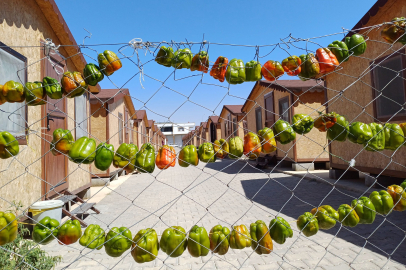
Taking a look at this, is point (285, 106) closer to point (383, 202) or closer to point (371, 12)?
point (371, 12)

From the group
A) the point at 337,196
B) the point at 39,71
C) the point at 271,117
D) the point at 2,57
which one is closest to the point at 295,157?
the point at 271,117

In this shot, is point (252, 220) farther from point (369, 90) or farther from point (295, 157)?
point (295, 157)

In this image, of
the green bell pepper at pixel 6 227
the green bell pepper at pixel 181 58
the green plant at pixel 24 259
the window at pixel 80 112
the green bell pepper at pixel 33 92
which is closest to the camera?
the green bell pepper at pixel 6 227

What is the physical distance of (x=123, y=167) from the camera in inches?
62.1

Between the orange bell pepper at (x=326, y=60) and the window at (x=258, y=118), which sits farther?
the window at (x=258, y=118)

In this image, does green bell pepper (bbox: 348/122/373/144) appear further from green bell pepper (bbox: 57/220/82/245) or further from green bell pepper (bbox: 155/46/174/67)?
green bell pepper (bbox: 57/220/82/245)

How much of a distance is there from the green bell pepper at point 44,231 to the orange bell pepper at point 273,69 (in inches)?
58.4

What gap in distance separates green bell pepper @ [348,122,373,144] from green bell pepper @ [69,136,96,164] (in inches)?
60.1

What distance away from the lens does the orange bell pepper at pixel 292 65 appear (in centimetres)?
170

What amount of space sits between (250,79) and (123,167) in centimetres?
91

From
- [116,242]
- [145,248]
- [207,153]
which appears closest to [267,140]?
[207,153]

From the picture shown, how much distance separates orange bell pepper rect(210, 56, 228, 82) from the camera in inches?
66.5

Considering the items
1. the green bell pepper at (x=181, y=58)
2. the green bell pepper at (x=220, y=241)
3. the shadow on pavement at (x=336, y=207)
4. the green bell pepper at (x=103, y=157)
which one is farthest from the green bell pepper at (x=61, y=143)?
the shadow on pavement at (x=336, y=207)

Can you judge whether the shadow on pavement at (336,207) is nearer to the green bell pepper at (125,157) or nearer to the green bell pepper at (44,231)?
the green bell pepper at (125,157)
